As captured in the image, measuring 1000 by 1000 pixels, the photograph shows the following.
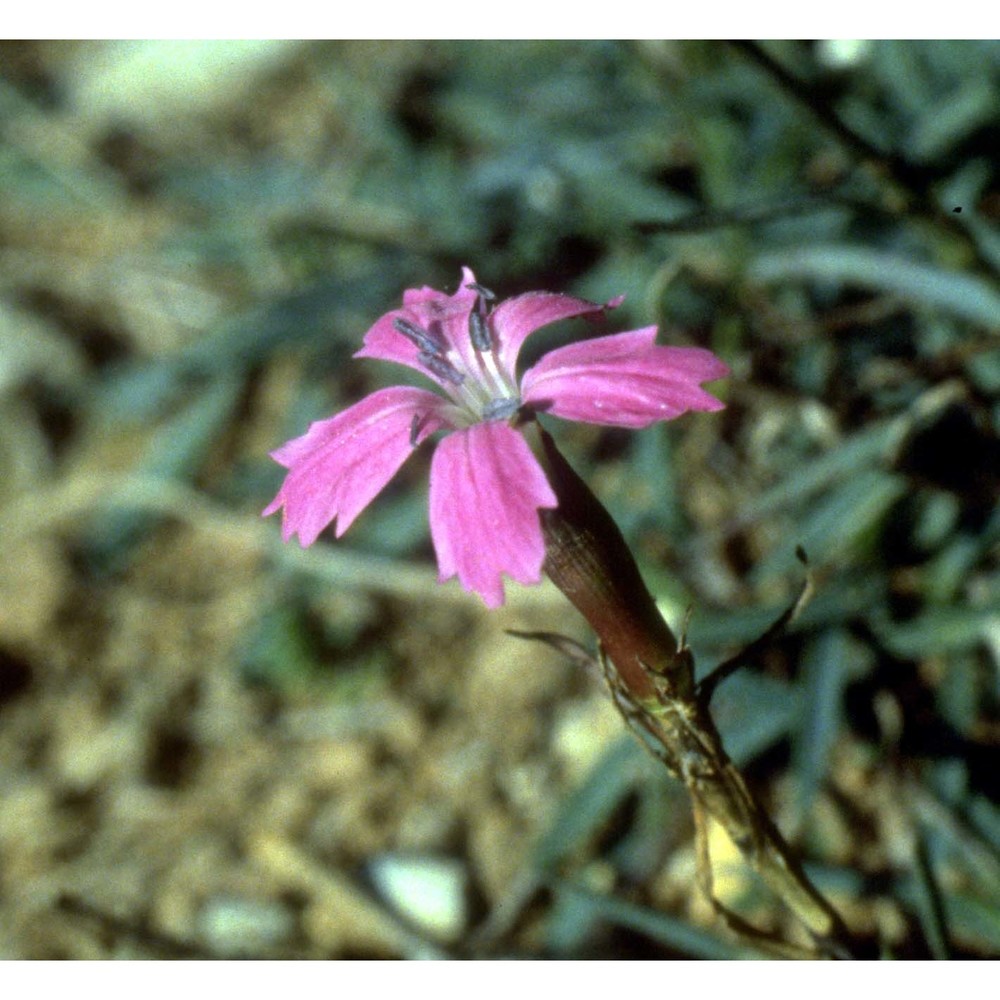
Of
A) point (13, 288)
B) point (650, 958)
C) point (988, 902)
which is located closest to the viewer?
point (988, 902)

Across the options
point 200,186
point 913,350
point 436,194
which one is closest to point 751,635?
point 913,350

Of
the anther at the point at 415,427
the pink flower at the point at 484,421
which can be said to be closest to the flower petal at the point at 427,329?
the pink flower at the point at 484,421

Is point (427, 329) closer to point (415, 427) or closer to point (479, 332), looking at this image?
point (479, 332)

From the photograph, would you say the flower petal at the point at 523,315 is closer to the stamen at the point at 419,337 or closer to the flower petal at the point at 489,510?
the stamen at the point at 419,337

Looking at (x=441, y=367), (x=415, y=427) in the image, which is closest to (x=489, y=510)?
(x=415, y=427)

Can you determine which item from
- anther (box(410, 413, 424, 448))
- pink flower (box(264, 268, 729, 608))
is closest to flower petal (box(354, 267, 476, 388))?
pink flower (box(264, 268, 729, 608))

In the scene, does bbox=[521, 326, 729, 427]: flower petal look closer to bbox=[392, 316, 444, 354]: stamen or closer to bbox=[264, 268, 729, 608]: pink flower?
bbox=[264, 268, 729, 608]: pink flower
